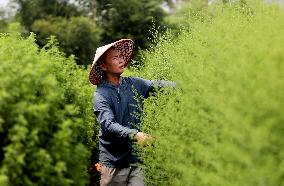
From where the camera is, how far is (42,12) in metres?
47.5

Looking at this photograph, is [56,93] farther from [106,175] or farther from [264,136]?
[106,175]

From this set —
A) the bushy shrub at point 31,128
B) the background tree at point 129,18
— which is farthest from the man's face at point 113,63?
the background tree at point 129,18

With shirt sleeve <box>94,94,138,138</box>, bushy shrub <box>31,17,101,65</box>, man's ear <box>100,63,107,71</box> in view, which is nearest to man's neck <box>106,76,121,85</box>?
man's ear <box>100,63,107,71</box>

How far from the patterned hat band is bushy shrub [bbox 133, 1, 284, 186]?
1.88ft

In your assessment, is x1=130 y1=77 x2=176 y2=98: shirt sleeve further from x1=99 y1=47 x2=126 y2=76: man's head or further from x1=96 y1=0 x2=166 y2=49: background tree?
x1=96 y1=0 x2=166 y2=49: background tree

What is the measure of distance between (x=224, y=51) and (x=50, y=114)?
4.89 feet

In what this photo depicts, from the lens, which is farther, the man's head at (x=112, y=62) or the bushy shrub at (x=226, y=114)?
the man's head at (x=112, y=62)

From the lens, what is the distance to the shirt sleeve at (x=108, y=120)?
5412mm

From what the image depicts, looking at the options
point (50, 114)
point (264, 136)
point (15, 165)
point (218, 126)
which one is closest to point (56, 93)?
point (50, 114)

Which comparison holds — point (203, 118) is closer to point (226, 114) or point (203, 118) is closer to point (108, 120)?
point (226, 114)

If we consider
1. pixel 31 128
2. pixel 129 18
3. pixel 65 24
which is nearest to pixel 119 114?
pixel 31 128

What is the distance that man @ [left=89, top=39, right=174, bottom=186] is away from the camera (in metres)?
6.05

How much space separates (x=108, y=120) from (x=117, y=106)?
44 cm

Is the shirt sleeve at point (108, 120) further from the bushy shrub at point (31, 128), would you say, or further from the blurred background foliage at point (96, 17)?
the blurred background foliage at point (96, 17)
